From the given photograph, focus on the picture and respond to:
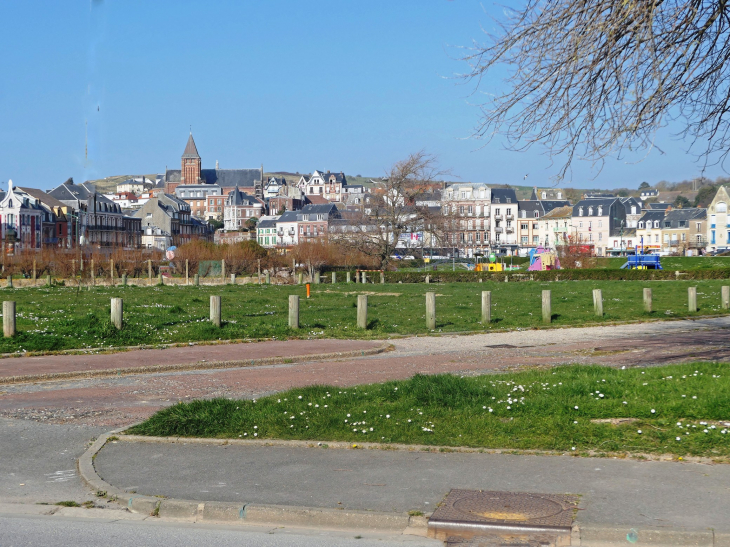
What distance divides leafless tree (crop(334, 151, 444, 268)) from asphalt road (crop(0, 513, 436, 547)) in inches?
2439

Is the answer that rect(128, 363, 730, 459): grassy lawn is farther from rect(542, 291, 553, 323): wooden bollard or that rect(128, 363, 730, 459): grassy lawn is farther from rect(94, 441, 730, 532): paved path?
rect(542, 291, 553, 323): wooden bollard

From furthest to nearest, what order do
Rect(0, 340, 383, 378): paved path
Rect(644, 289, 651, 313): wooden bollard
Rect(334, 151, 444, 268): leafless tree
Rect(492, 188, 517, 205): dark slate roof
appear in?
Rect(492, 188, 517, 205): dark slate roof
Rect(334, 151, 444, 268): leafless tree
Rect(644, 289, 651, 313): wooden bollard
Rect(0, 340, 383, 378): paved path

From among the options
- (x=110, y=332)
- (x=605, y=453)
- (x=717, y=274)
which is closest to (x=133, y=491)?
(x=605, y=453)

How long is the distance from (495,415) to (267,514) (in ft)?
12.0

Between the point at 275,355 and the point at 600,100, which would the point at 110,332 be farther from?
the point at 600,100

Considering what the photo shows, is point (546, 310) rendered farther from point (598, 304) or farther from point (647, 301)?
point (647, 301)

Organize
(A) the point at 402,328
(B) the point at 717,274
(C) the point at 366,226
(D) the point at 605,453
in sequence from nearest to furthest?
(D) the point at 605,453 → (A) the point at 402,328 → (B) the point at 717,274 → (C) the point at 366,226

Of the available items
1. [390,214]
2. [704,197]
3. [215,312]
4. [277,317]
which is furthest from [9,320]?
[704,197]

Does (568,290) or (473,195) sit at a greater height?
(473,195)

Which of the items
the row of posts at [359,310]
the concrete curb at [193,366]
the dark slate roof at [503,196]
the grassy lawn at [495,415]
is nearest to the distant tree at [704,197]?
the dark slate roof at [503,196]

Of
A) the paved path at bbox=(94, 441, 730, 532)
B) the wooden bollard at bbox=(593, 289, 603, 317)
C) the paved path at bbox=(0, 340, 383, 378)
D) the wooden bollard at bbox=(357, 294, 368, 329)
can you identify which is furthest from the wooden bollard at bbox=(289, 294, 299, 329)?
the paved path at bbox=(94, 441, 730, 532)

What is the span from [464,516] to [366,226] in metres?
65.0

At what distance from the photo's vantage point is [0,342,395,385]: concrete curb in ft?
45.3

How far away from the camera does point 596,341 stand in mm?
19375
